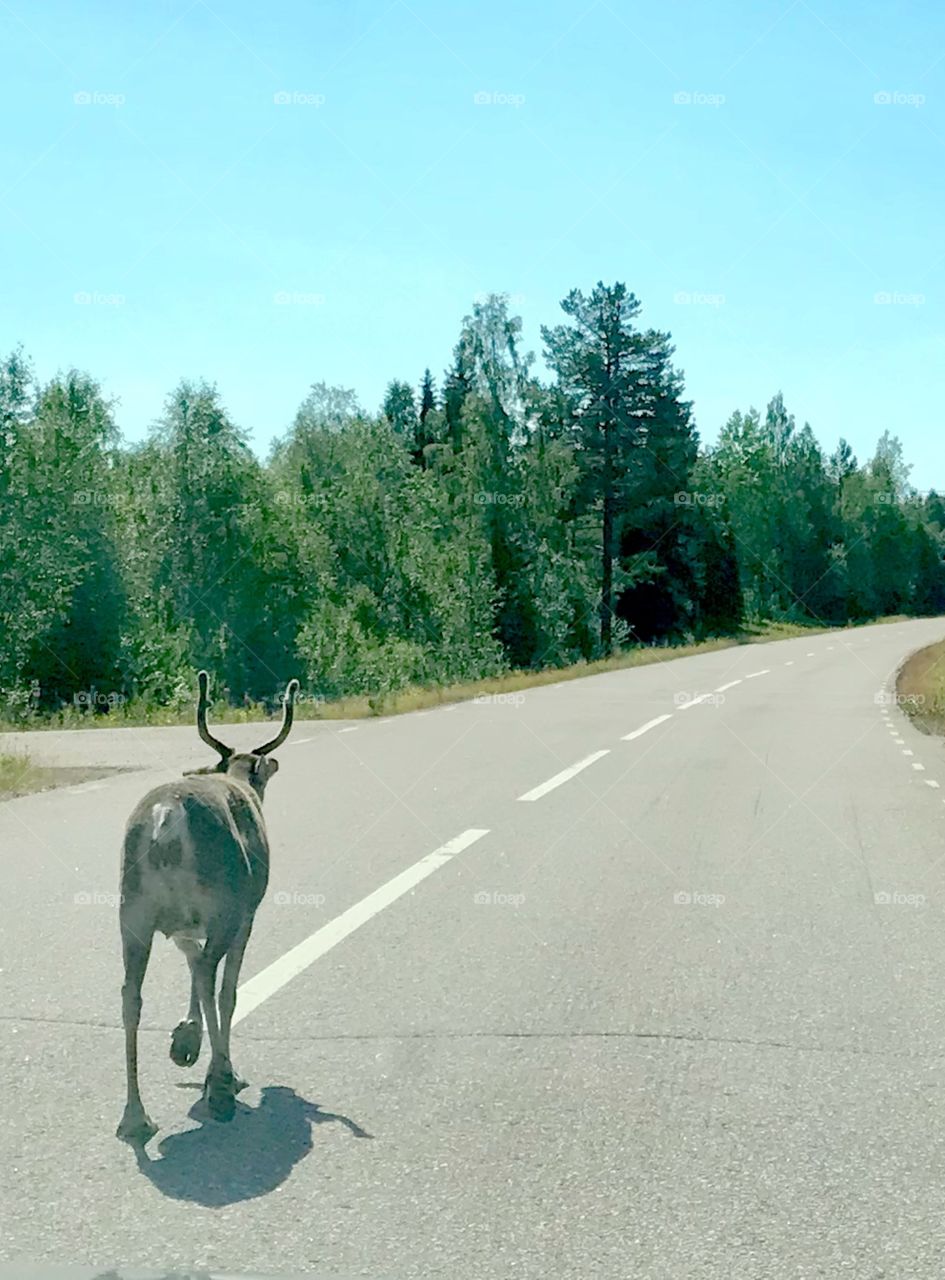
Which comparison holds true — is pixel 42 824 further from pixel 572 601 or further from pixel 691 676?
pixel 572 601

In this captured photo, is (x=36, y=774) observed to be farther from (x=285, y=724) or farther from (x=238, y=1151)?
(x=238, y=1151)

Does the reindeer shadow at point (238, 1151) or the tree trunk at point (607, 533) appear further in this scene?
the tree trunk at point (607, 533)

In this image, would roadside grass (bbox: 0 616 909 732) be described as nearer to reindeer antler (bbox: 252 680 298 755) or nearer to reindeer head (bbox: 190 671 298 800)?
reindeer antler (bbox: 252 680 298 755)

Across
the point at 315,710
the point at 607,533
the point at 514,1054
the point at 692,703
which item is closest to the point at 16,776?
the point at 514,1054

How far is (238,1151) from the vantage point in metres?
4.46

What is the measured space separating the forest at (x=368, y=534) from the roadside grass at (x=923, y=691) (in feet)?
41.6

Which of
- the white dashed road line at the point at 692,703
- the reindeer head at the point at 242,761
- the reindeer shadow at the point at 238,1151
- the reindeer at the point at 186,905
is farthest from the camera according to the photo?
the white dashed road line at the point at 692,703

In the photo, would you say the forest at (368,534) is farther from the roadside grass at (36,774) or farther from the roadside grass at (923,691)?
the roadside grass at (36,774)

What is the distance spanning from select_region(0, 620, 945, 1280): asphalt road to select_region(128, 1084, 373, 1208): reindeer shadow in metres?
0.01

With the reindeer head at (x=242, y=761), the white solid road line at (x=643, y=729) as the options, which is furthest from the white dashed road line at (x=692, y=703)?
the reindeer head at (x=242, y=761)

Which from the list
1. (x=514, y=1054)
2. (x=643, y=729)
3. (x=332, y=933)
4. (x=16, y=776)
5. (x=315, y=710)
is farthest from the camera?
(x=315, y=710)

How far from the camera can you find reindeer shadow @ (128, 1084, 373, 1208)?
4.15m

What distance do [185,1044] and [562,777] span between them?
1127 cm

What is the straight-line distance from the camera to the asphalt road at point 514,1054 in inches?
153
